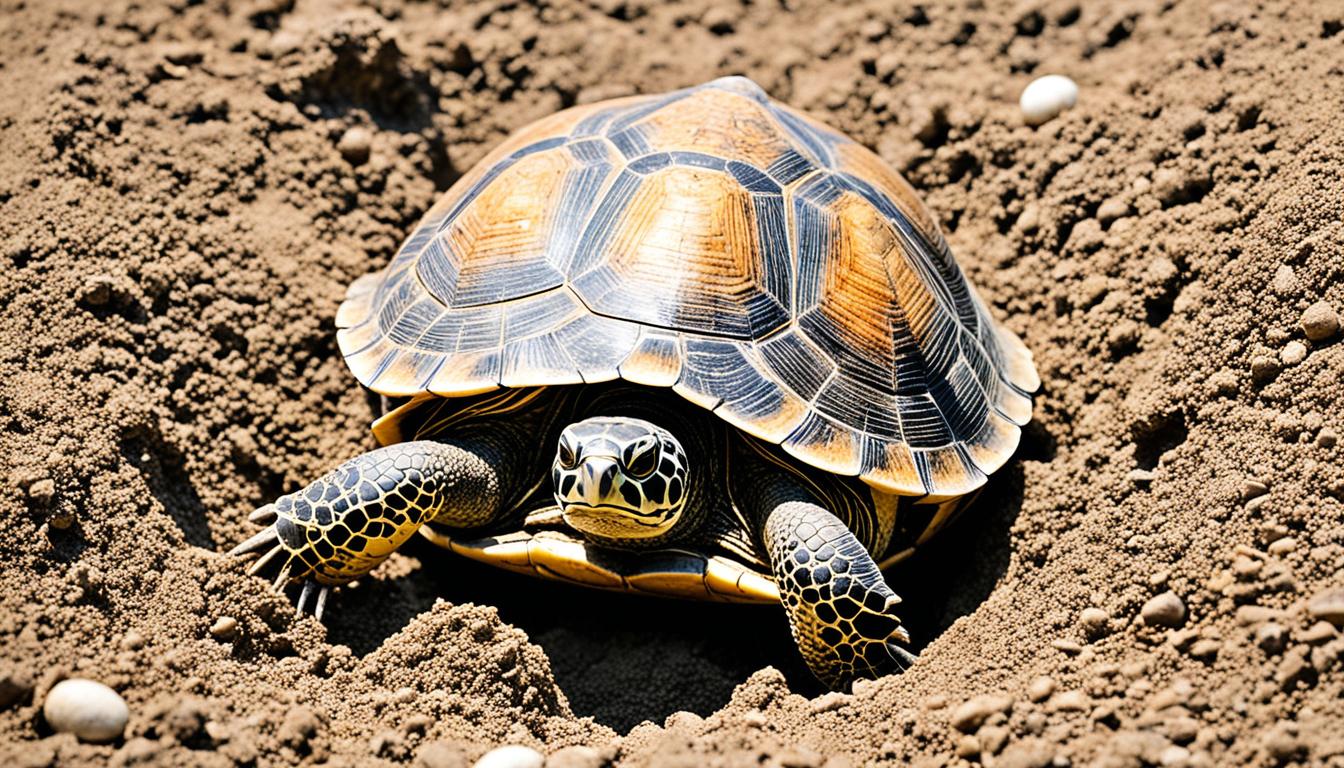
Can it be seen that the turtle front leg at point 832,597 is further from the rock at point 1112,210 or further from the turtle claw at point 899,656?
the rock at point 1112,210

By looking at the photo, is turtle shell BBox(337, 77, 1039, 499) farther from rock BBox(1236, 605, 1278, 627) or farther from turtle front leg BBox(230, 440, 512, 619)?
rock BBox(1236, 605, 1278, 627)

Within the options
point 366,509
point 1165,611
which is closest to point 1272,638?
point 1165,611

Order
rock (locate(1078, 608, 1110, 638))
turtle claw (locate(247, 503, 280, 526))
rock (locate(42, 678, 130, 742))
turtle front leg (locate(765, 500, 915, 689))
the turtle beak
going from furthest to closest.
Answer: turtle claw (locate(247, 503, 280, 526)) < turtle front leg (locate(765, 500, 915, 689)) < the turtle beak < rock (locate(1078, 608, 1110, 638)) < rock (locate(42, 678, 130, 742))

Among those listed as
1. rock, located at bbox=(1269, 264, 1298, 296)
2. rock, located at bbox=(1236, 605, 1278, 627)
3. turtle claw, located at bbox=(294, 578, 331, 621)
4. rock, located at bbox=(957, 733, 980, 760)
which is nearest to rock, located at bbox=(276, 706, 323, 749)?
turtle claw, located at bbox=(294, 578, 331, 621)

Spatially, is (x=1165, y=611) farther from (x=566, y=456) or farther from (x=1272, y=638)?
(x=566, y=456)

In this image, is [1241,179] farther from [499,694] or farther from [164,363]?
[164,363]
